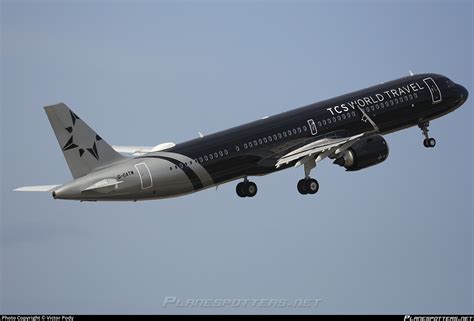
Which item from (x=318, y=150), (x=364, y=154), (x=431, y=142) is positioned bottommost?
(x=431, y=142)

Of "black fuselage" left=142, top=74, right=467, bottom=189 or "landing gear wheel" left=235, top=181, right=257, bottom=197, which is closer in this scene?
"black fuselage" left=142, top=74, right=467, bottom=189

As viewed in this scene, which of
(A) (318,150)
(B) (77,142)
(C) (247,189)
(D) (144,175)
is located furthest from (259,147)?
(B) (77,142)

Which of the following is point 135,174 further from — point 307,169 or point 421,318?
point 421,318

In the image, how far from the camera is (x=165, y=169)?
101 metres

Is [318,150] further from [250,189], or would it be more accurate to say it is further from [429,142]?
[429,142]

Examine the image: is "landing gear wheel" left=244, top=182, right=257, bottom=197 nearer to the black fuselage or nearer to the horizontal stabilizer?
the black fuselage

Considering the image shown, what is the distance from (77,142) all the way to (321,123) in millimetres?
19422

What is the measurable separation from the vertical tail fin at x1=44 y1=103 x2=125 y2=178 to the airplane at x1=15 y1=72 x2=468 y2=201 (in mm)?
64

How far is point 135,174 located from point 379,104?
2140 centimetres

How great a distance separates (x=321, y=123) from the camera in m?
108

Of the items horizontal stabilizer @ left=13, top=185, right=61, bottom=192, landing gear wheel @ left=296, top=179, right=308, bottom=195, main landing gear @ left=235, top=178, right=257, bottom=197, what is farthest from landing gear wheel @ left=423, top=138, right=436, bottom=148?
horizontal stabilizer @ left=13, top=185, right=61, bottom=192

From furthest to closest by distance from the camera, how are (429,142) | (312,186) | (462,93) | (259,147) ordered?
(462,93), (429,142), (312,186), (259,147)

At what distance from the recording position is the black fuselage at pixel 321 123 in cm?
10369

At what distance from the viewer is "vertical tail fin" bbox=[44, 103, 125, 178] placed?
97.0 metres
